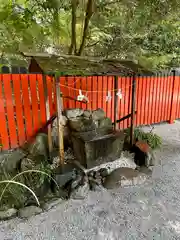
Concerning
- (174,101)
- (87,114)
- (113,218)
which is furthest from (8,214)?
(174,101)

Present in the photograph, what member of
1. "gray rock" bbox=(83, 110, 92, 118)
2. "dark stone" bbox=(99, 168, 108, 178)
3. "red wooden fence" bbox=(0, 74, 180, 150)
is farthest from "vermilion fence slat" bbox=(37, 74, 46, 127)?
"dark stone" bbox=(99, 168, 108, 178)

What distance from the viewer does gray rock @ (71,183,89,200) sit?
8.15 feet

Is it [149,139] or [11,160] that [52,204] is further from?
[149,139]

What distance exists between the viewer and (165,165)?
3426 millimetres

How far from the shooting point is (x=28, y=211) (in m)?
2.16

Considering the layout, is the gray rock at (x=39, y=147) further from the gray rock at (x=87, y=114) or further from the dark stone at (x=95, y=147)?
the gray rock at (x=87, y=114)

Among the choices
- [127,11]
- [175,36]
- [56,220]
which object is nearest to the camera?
[56,220]

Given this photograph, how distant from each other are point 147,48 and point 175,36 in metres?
0.94

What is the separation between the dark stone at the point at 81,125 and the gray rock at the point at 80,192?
1.06 m

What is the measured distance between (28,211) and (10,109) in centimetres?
204

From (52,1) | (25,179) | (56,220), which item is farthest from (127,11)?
(56,220)

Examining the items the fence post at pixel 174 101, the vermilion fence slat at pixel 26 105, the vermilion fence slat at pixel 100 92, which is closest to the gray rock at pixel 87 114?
the vermilion fence slat at pixel 100 92

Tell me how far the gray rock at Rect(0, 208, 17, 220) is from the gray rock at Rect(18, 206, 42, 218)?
0.08m

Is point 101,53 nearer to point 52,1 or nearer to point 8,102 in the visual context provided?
point 52,1
